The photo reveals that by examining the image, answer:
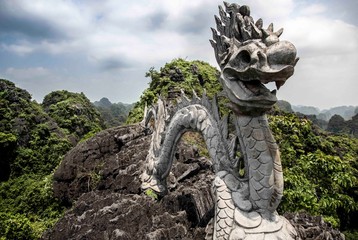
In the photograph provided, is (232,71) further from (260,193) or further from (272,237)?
(272,237)

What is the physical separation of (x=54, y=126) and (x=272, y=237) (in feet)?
53.5

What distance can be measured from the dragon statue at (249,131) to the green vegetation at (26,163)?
20.1 ft

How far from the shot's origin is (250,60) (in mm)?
2568

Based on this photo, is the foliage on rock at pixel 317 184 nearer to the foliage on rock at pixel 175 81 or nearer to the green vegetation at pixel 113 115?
the foliage on rock at pixel 175 81

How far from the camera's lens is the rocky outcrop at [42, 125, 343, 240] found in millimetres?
3447

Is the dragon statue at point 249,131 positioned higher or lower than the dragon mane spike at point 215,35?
lower

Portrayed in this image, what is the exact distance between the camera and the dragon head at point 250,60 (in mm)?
2443

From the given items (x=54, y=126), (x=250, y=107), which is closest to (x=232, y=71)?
(x=250, y=107)

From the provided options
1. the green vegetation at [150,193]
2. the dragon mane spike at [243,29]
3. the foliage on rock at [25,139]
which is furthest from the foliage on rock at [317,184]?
the foliage on rock at [25,139]

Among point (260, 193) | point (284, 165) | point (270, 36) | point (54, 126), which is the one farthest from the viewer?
point (54, 126)

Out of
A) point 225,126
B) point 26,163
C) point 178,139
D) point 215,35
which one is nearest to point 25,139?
point 26,163

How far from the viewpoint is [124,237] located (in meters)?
3.19

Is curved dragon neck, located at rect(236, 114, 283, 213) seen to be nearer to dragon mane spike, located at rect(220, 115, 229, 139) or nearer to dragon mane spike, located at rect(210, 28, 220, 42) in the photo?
dragon mane spike, located at rect(220, 115, 229, 139)

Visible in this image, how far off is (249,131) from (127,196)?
2.44 m
